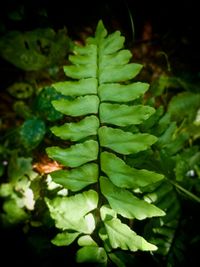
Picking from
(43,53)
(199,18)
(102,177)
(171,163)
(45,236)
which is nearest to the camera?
(102,177)

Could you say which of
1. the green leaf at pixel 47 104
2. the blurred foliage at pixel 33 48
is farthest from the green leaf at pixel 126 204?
the blurred foliage at pixel 33 48

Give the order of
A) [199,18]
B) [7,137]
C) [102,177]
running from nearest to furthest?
1. [102,177]
2. [7,137]
3. [199,18]

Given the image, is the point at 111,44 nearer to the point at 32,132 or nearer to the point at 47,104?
the point at 47,104

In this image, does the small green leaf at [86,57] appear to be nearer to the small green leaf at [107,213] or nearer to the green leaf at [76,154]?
the green leaf at [76,154]

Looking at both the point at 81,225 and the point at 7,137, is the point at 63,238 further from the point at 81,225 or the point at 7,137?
the point at 7,137

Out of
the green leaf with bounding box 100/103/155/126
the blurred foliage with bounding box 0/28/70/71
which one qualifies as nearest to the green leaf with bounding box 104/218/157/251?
the green leaf with bounding box 100/103/155/126

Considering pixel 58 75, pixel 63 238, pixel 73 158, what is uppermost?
pixel 58 75

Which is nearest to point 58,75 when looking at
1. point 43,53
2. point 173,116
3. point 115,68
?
point 43,53

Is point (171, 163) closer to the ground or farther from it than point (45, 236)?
farther from it

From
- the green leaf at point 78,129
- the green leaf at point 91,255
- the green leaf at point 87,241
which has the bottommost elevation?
the green leaf at point 91,255
